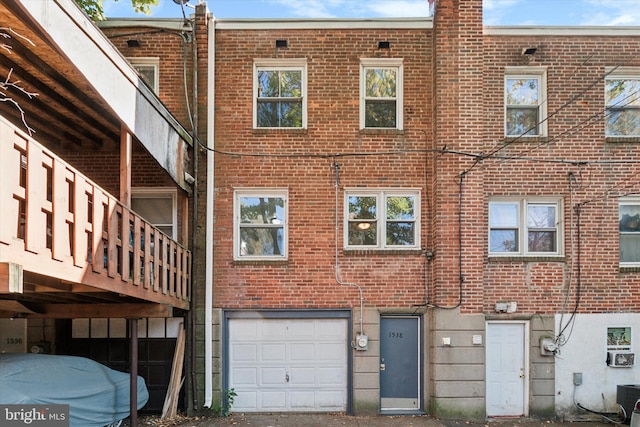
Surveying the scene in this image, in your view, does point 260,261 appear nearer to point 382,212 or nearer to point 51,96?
point 382,212

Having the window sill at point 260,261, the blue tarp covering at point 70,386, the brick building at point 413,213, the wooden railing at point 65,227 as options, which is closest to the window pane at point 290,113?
the brick building at point 413,213

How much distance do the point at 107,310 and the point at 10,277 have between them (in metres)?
4.21

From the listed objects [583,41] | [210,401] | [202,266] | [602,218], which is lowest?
[210,401]

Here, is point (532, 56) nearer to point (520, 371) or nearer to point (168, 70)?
point (520, 371)

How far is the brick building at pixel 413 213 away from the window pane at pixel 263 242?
31 millimetres

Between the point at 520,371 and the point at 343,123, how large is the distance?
A: 6.21m

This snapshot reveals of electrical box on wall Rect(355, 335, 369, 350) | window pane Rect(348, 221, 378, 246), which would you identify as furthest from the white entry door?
window pane Rect(348, 221, 378, 246)

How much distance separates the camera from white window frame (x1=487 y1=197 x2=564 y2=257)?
10.1 m

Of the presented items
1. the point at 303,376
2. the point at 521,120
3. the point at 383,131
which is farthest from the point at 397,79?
the point at 303,376

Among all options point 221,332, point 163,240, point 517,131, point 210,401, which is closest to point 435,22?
point 517,131

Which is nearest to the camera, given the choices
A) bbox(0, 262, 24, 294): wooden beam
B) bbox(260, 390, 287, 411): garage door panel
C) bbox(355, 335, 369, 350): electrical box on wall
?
bbox(0, 262, 24, 294): wooden beam

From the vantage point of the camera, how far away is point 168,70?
1020 cm

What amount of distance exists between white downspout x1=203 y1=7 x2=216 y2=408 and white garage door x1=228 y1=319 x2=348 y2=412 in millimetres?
446

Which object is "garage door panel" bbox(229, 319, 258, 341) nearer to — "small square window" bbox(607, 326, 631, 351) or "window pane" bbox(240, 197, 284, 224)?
"window pane" bbox(240, 197, 284, 224)
